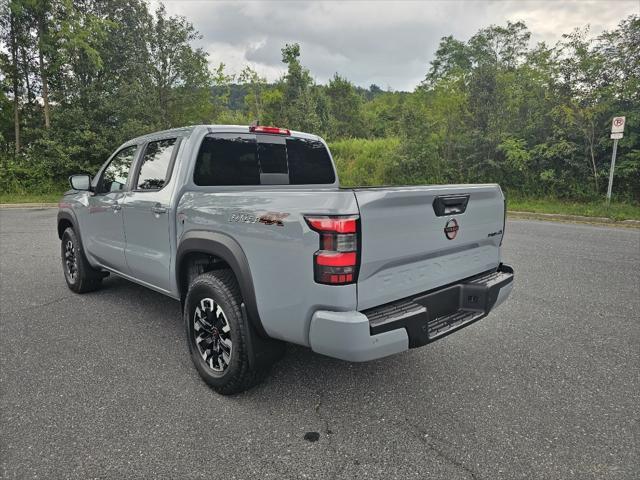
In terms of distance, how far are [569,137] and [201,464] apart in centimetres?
1567

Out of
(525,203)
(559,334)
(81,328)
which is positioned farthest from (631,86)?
(81,328)

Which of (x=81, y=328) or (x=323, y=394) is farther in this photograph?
(x=81, y=328)

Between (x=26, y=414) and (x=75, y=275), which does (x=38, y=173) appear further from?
(x=26, y=414)

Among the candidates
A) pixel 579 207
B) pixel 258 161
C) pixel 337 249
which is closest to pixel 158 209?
pixel 258 161

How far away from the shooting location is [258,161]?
11.7ft

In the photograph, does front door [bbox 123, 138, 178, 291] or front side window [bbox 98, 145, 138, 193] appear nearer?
front door [bbox 123, 138, 178, 291]

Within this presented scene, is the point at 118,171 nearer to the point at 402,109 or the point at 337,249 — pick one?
the point at 337,249

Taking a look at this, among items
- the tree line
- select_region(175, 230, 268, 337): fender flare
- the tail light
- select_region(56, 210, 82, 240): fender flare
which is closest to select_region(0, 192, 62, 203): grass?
the tree line

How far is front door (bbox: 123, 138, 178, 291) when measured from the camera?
3.27 m

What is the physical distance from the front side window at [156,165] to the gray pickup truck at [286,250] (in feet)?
0.06

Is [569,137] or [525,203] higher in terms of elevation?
[569,137]

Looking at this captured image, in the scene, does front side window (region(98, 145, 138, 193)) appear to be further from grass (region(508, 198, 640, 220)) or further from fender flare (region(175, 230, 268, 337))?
grass (region(508, 198, 640, 220))

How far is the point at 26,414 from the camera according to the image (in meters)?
2.49

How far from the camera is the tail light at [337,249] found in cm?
203
